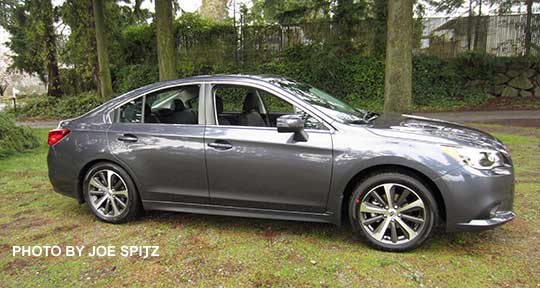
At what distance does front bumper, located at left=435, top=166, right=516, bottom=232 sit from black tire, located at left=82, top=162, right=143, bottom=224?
9.53ft

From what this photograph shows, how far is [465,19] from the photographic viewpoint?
1562 centimetres

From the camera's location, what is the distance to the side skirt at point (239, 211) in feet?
11.1

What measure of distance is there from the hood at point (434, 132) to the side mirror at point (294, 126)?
1.97 ft

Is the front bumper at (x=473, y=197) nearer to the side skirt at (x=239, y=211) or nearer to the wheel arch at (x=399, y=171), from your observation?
the wheel arch at (x=399, y=171)

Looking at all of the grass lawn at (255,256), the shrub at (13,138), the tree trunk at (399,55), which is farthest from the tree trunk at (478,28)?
the shrub at (13,138)

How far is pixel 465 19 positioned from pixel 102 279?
670 inches

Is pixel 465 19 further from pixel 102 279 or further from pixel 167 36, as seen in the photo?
pixel 102 279

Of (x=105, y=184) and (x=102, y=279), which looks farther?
(x=105, y=184)

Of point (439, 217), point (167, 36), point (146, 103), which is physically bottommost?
point (439, 217)

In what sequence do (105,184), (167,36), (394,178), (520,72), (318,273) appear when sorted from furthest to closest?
(520,72)
(167,36)
(105,184)
(394,178)
(318,273)

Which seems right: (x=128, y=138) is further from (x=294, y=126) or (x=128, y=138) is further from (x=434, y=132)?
(x=434, y=132)

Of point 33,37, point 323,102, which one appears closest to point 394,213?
point 323,102

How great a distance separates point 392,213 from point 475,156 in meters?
0.80

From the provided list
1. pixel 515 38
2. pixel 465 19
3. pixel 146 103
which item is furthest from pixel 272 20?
pixel 146 103
